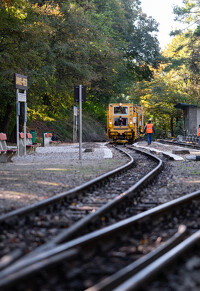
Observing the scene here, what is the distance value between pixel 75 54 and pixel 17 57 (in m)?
9.99

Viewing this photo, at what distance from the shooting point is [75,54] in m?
30.3

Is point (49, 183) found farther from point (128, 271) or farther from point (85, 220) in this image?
point (128, 271)

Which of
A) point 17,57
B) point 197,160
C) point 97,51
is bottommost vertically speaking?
point 197,160

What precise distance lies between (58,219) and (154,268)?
97.2 inches

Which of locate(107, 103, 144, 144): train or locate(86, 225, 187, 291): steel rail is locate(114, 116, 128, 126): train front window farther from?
locate(86, 225, 187, 291): steel rail

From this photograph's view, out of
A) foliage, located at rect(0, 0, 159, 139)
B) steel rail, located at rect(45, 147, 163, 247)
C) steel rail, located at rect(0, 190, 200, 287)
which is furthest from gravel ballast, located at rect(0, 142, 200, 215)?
foliage, located at rect(0, 0, 159, 139)

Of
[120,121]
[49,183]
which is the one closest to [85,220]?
[49,183]

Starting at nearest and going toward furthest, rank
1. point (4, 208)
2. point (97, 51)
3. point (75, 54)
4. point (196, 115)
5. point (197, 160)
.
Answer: point (4, 208)
point (197, 160)
point (75, 54)
point (97, 51)
point (196, 115)

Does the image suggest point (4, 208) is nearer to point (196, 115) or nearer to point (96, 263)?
point (96, 263)

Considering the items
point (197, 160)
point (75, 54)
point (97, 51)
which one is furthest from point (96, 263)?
point (97, 51)

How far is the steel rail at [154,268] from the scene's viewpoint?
9.57ft

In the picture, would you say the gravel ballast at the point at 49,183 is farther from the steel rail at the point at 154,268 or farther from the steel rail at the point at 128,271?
the steel rail at the point at 154,268

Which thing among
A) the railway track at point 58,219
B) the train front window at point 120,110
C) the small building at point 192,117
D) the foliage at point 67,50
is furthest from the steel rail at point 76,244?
the small building at point 192,117

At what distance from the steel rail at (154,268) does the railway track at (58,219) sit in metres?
1.01
